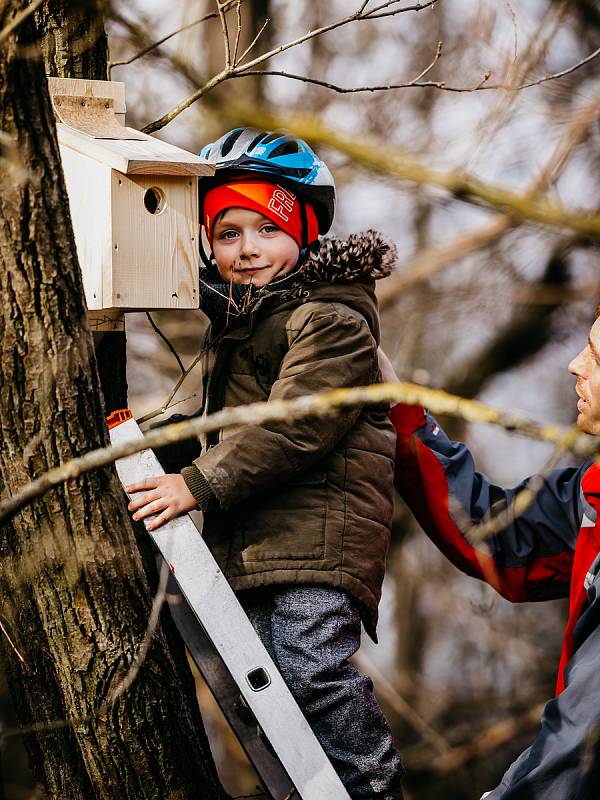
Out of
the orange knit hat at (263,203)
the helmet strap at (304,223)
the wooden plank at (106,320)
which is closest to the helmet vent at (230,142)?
the orange knit hat at (263,203)

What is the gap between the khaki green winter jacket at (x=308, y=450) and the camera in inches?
102

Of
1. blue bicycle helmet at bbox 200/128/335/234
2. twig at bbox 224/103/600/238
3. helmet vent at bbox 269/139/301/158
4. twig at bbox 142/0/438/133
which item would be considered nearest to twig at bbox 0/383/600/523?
twig at bbox 142/0/438/133

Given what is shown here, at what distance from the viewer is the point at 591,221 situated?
4926mm

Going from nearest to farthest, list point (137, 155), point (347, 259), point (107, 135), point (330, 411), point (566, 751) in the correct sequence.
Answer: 1. point (330, 411)
2. point (566, 751)
3. point (137, 155)
4. point (107, 135)
5. point (347, 259)

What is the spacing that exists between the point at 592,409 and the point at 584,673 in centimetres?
71

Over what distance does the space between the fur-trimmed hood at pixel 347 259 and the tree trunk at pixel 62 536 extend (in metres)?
0.98

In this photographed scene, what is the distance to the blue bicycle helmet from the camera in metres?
2.88

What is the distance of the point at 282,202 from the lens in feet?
9.52

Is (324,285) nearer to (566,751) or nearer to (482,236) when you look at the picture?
(566,751)

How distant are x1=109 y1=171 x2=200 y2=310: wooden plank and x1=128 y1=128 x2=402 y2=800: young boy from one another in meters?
0.15

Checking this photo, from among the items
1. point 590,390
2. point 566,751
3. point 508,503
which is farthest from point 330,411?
point 508,503

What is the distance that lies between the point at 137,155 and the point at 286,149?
1.83 feet

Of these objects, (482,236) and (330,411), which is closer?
(330,411)

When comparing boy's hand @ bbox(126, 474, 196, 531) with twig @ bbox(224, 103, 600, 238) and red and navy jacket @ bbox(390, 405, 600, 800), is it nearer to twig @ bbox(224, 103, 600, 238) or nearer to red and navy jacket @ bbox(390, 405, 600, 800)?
red and navy jacket @ bbox(390, 405, 600, 800)
